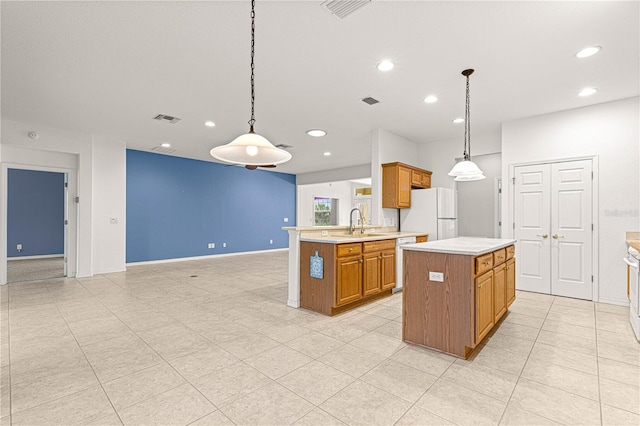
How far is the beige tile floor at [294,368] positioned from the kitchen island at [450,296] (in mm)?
164

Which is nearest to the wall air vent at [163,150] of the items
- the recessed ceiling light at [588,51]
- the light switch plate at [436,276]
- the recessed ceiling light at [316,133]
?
the recessed ceiling light at [316,133]

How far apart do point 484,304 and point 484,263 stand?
354 mm

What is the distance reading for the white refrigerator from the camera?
5.60 metres

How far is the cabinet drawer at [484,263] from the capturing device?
2.57 meters

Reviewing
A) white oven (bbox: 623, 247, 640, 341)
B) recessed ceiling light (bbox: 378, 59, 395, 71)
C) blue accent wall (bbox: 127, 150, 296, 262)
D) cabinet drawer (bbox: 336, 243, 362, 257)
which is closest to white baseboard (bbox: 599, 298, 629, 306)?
white oven (bbox: 623, 247, 640, 341)

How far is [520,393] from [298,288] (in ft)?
8.31

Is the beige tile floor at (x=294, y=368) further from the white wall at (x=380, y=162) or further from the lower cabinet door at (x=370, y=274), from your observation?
the white wall at (x=380, y=162)

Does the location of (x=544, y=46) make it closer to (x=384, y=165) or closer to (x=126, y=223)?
(x=384, y=165)

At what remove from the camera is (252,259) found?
841 centimetres

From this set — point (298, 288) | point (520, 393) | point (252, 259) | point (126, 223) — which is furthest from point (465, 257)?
point (126, 223)

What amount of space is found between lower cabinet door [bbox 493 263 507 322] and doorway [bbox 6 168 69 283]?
9002mm

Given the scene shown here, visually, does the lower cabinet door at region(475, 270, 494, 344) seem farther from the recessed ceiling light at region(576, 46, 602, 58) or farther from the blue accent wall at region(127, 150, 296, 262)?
the blue accent wall at region(127, 150, 296, 262)

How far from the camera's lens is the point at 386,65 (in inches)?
127

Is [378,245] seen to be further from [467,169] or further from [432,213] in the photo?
[432,213]
